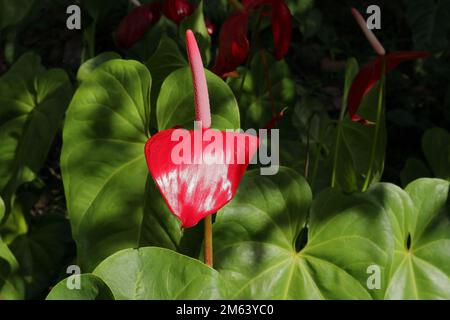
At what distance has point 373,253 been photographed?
93 centimetres

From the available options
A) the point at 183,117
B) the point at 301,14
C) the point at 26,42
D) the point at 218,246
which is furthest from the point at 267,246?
the point at 26,42

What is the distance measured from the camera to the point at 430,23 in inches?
69.5

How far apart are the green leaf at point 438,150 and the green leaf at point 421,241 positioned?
0.27 m

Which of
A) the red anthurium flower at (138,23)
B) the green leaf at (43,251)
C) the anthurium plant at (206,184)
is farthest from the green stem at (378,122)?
the green leaf at (43,251)

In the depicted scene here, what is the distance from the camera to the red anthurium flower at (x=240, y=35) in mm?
1057

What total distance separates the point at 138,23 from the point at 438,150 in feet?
1.99

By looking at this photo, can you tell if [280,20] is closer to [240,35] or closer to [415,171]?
[240,35]

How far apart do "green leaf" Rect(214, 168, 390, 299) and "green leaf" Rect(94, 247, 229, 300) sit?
10 cm

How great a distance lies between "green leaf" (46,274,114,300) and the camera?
0.81 m

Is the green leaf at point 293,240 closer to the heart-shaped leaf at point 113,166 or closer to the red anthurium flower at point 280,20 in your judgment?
the heart-shaped leaf at point 113,166

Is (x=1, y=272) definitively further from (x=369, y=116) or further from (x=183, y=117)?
(x=369, y=116)

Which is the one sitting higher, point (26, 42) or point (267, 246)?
point (26, 42)

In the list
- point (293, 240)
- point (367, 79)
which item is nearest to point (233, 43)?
point (367, 79)
